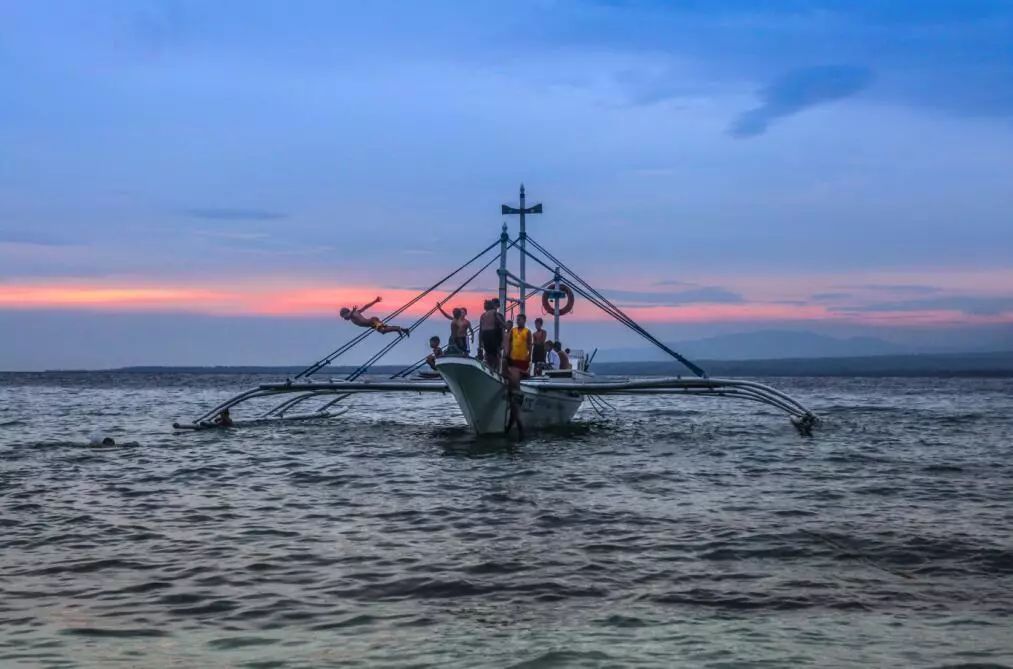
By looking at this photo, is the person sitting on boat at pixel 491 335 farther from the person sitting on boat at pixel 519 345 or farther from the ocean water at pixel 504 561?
the ocean water at pixel 504 561

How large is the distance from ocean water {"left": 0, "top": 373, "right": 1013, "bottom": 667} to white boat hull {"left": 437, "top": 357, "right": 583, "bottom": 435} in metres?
1.70

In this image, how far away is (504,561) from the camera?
9.76 m

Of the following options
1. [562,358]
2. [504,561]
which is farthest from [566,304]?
[504,561]

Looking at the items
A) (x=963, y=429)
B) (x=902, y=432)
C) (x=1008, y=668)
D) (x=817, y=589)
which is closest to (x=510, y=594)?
(x=817, y=589)

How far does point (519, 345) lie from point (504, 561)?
42.6ft

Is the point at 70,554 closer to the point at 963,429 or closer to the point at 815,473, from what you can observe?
the point at 815,473

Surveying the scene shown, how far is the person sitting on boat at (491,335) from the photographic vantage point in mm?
21672

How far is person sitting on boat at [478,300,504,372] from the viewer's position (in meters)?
21.7

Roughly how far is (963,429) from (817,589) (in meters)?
25.3

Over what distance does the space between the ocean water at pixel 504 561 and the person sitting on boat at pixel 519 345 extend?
121 inches

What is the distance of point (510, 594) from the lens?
8.46 m

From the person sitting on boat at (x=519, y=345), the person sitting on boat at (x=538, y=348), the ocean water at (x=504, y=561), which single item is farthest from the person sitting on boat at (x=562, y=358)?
the ocean water at (x=504, y=561)

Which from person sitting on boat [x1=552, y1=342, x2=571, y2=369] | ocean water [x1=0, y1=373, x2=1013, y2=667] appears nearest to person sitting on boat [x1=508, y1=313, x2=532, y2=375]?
ocean water [x1=0, y1=373, x2=1013, y2=667]

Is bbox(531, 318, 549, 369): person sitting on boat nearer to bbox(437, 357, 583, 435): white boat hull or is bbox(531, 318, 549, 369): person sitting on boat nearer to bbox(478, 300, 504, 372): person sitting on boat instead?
bbox(437, 357, 583, 435): white boat hull
